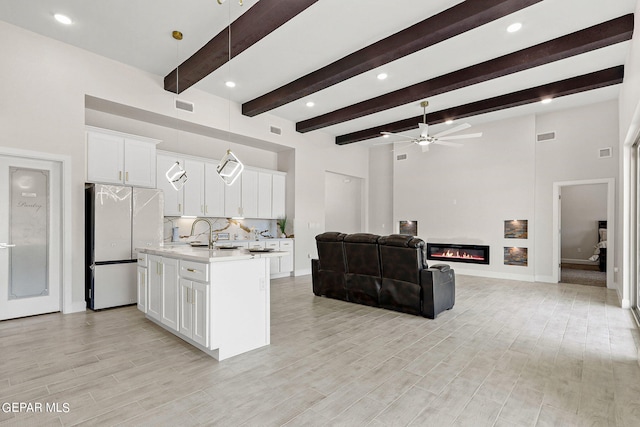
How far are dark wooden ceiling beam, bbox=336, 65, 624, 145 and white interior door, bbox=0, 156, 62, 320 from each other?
21.9 feet

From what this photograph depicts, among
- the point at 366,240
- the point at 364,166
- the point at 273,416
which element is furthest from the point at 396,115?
the point at 273,416

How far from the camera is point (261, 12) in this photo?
11.4 feet

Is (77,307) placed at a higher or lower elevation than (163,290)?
lower

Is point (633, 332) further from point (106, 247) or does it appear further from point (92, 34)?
point (92, 34)

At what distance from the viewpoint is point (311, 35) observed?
13.8 ft

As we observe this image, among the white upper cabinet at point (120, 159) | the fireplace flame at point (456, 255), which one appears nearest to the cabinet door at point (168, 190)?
the white upper cabinet at point (120, 159)

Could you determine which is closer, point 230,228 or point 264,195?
point 230,228

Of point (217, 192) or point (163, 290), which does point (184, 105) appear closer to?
point (217, 192)

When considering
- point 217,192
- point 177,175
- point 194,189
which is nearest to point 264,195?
point 217,192

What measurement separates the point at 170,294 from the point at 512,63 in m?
5.40

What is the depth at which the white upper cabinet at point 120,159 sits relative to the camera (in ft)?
15.7

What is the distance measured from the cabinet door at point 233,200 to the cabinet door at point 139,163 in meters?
1.58

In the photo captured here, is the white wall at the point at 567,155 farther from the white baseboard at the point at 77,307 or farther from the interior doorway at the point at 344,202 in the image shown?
the white baseboard at the point at 77,307

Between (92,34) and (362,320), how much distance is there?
5150 millimetres
